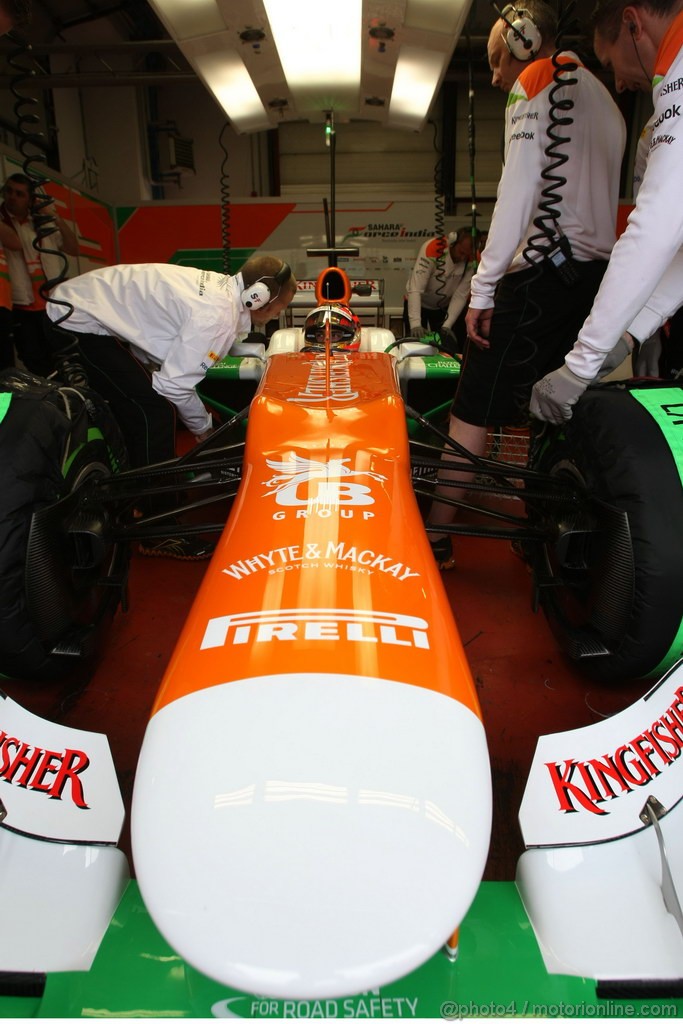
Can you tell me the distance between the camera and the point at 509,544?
9.36 feet

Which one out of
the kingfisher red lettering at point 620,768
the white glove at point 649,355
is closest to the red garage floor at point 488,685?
the kingfisher red lettering at point 620,768

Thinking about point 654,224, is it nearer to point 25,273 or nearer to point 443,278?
point 443,278

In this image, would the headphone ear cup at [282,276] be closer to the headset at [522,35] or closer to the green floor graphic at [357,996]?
the headset at [522,35]

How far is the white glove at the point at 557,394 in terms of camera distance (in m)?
1.65

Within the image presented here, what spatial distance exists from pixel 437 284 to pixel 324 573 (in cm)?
524

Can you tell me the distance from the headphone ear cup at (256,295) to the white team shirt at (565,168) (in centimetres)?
84

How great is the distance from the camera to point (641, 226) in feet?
4.75

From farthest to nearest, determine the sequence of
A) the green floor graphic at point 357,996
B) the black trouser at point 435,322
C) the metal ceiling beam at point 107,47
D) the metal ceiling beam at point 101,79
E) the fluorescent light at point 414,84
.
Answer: the metal ceiling beam at point 101,79
the metal ceiling beam at point 107,47
the black trouser at point 435,322
the fluorescent light at point 414,84
the green floor graphic at point 357,996

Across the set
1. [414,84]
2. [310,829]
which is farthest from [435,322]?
[310,829]

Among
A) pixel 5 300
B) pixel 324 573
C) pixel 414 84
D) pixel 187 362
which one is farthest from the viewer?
pixel 5 300

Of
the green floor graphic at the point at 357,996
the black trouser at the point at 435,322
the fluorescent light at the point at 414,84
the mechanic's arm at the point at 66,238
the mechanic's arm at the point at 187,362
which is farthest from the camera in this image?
the mechanic's arm at the point at 66,238

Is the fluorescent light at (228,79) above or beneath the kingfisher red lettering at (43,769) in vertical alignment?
above

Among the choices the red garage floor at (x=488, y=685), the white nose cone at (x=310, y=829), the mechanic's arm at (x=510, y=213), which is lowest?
the red garage floor at (x=488, y=685)

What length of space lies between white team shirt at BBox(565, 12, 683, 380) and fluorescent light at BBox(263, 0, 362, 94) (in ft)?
5.76
